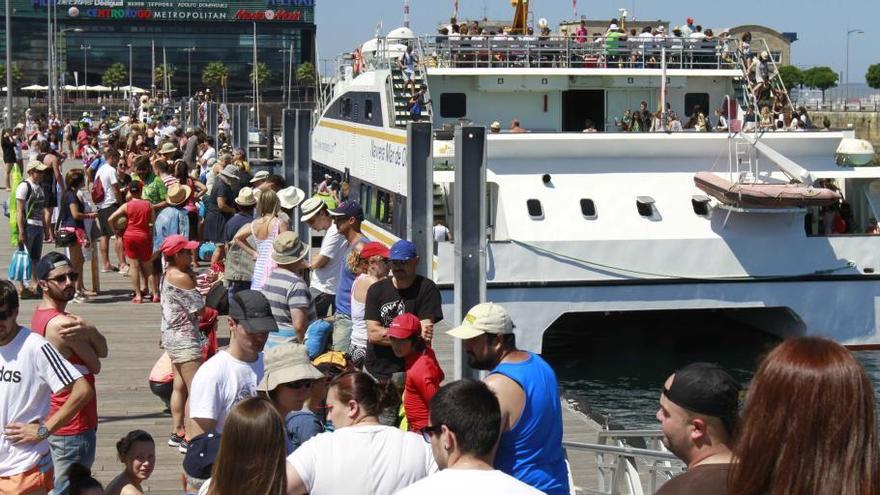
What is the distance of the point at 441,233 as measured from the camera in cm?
1798

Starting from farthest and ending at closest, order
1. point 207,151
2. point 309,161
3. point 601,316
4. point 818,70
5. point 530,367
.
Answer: point 818,70, point 207,151, point 601,316, point 309,161, point 530,367

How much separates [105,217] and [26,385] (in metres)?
10.8

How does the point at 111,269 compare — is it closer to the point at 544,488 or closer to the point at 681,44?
the point at 681,44

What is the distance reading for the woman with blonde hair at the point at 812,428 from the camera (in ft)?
9.71

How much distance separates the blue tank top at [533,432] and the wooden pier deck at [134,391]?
10.0 feet

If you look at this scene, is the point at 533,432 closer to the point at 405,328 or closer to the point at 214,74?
the point at 405,328

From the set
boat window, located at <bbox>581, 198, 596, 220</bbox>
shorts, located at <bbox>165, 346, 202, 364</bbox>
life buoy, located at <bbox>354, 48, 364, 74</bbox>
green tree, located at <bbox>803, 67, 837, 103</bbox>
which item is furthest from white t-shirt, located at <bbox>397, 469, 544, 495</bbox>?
green tree, located at <bbox>803, 67, 837, 103</bbox>

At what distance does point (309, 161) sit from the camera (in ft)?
56.4

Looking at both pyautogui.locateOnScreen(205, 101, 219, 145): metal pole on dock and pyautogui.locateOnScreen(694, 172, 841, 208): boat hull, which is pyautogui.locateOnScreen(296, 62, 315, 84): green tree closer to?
pyautogui.locateOnScreen(205, 101, 219, 145): metal pole on dock

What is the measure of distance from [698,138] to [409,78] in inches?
211

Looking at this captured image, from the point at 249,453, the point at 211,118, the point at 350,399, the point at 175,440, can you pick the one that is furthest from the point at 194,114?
the point at 249,453

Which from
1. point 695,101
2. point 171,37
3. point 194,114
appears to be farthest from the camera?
point 171,37

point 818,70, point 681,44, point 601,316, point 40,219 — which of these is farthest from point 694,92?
point 818,70

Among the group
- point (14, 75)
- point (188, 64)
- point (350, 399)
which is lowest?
point (350, 399)
